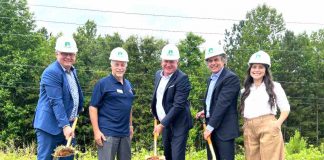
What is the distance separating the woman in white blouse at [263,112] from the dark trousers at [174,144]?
886 mm

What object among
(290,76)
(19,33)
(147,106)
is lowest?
(147,106)

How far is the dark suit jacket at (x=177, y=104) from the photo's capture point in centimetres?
639

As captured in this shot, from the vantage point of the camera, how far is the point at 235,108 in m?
6.43

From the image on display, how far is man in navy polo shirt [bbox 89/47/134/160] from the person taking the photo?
6.20m

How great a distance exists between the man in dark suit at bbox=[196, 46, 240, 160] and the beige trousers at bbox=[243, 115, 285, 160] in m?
0.23

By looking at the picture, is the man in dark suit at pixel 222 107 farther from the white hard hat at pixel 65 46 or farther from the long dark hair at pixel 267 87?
the white hard hat at pixel 65 46

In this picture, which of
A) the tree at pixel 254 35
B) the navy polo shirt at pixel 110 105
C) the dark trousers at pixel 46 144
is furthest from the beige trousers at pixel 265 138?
the tree at pixel 254 35

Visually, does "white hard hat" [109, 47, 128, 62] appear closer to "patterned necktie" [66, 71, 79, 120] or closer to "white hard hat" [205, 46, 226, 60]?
"patterned necktie" [66, 71, 79, 120]

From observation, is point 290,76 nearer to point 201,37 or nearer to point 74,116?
point 201,37

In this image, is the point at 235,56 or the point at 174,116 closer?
the point at 174,116

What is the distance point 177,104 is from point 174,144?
1.93ft

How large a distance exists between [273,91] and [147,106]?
3094 centimetres

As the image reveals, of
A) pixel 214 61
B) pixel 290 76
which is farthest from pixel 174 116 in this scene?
pixel 290 76

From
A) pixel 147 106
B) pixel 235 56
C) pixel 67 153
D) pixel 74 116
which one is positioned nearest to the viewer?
pixel 67 153
